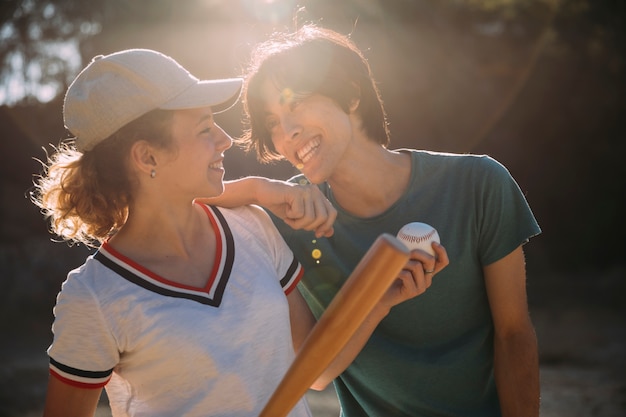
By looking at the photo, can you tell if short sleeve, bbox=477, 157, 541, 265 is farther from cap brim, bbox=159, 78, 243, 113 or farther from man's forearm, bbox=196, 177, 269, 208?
cap brim, bbox=159, 78, 243, 113

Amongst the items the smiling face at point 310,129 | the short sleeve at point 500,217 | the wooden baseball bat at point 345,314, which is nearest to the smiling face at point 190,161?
the smiling face at point 310,129

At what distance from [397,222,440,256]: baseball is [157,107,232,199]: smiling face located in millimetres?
613

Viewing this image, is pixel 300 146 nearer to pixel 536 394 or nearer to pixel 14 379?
pixel 536 394

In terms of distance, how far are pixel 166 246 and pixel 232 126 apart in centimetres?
635

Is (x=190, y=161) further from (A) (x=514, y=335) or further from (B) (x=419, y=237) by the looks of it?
(A) (x=514, y=335)

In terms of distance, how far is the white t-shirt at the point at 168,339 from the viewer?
2121 mm

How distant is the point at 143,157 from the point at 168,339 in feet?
1.94

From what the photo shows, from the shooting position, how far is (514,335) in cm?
258

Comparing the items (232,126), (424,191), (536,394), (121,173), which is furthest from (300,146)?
(232,126)

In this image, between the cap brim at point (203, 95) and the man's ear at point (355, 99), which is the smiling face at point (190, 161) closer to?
the cap brim at point (203, 95)

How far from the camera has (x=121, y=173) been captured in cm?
240

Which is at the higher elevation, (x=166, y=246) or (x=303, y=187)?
(x=303, y=187)

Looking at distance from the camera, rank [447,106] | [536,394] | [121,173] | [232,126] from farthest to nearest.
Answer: [447,106] → [232,126] → [536,394] → [121,173]

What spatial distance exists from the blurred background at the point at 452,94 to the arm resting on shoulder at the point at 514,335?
6000 millimetres
